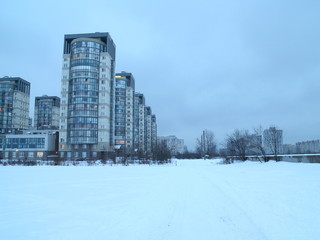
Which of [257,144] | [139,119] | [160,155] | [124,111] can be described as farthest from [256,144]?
[139,119]

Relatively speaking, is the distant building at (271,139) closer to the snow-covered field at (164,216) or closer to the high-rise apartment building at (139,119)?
the snow-covered field at (164,216)

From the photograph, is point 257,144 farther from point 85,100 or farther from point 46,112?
point 46,112

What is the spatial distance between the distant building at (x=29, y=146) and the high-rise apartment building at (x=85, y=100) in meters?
10.9

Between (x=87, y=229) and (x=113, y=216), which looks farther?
(x=113, y=216)

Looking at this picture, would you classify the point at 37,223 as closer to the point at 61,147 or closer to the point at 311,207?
the point at 311,207

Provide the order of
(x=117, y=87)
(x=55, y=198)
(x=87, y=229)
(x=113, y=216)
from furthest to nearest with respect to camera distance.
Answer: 1. (x=117, y=87)
2. (x=55, y=198)
3. (x=113, y=216)
4. (x=87, y=229)

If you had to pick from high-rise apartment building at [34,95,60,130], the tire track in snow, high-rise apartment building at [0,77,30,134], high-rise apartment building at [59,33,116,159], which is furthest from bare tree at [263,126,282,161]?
high-rise apartment building at [34,95,60,130]

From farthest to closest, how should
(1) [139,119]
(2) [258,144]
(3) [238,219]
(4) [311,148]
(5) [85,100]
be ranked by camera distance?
(1) [139,119]
(4) [311,148]
(5) [85,100]
(2) [258,144]
(3) [238,219]

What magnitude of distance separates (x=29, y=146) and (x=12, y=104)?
1579 inches

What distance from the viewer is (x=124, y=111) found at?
92.5 meters

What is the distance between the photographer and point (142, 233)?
5.13 m

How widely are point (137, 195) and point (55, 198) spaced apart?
137 inches

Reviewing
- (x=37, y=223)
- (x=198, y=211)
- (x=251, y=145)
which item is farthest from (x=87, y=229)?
(x=251, y=145)

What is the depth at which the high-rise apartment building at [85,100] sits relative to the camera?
66.7 m
